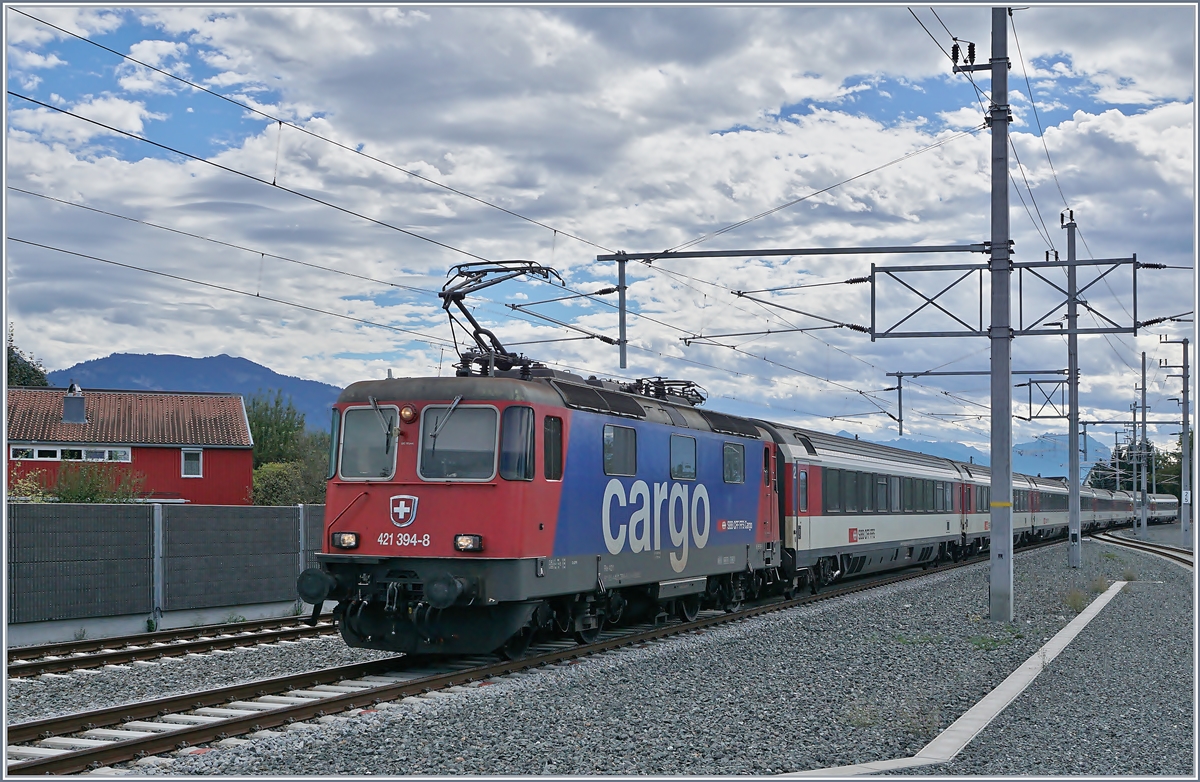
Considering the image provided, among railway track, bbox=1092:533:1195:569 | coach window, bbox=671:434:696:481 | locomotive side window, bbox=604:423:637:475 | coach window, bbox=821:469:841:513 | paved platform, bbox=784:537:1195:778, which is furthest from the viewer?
railway track, bbox=1092:533:1195:569

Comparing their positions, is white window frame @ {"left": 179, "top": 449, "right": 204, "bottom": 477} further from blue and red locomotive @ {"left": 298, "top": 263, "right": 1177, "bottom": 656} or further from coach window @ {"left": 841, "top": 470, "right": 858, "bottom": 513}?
blue and red locomotive @ {"left": 298, "top": 263, "right": 1177, "bottom": 656}

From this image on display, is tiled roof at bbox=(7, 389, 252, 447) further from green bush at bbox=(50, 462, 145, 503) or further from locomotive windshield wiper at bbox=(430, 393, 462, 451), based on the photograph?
locomotive windshield wiper at bbox=(430, 393, 462, 451)

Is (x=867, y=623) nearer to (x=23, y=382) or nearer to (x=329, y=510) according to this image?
(x=329, y=510)

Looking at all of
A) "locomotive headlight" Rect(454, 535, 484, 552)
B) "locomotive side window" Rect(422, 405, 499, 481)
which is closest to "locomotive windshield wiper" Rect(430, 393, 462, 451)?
"locomotive side window" Rect(422, 405, 499, 481)

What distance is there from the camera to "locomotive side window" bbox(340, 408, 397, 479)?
12.9 meters

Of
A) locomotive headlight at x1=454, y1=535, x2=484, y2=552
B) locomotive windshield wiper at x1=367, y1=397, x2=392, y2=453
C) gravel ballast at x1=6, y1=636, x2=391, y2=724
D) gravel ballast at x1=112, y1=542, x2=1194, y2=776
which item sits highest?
locomotive windshield wiper at x1=367, y1=397, x2=392, y2=453

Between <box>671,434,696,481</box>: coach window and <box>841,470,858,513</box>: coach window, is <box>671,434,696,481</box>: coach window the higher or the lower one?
the higher one

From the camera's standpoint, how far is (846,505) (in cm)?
2486

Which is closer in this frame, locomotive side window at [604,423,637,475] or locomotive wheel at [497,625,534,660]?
locomotive wheel at [497,625,534,660]

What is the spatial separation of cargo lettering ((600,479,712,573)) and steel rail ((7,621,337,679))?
4.57 metres

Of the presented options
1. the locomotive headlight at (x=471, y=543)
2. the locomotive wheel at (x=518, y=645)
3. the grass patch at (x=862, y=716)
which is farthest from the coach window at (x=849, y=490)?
the grass patch at (x=862, y=716)

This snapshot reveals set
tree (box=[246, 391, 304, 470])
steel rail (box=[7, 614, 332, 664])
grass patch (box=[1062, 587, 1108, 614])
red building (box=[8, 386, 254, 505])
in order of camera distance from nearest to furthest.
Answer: steel rail (box=[7, 614, 332, 664]) < grass patch (box=[1062, 587, 1108, 614]) < red building (box=[8, 386, 254, 505]) < tree (box=[246, 391, 304, 470])

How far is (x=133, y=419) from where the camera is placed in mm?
50656

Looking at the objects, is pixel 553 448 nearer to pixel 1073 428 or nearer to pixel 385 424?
pixel 385 424
